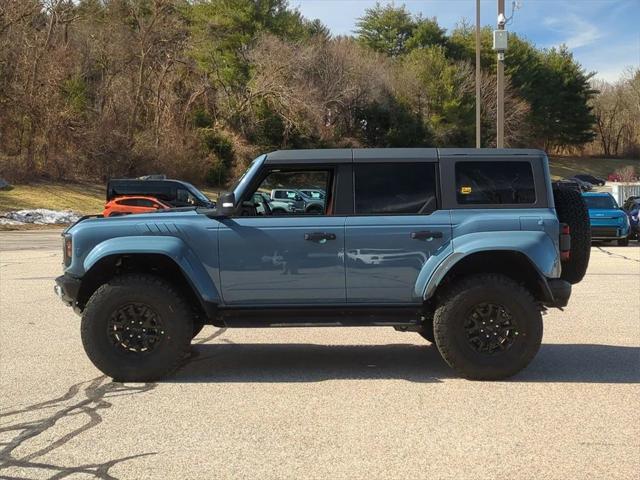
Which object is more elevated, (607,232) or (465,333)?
(465,333)

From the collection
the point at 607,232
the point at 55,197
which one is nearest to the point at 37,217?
the point at 55,197

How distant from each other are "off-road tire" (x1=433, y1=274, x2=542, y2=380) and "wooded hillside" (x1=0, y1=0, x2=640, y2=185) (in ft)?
123

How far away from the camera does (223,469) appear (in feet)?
13.2

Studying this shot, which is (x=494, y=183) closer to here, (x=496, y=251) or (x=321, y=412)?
(x=496, y=251)

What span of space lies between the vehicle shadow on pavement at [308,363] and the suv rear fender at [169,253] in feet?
2.79

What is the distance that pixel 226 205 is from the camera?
588cm

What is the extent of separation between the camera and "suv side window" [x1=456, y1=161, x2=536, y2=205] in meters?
6.02

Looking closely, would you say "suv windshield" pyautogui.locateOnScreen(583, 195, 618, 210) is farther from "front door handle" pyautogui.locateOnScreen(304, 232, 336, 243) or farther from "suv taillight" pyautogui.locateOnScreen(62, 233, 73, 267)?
"suv taillight" pyautogui.locateOnScreen(62, 233, 73, 267)

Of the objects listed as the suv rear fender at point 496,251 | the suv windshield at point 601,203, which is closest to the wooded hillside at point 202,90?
the suv windshield at point 601,203

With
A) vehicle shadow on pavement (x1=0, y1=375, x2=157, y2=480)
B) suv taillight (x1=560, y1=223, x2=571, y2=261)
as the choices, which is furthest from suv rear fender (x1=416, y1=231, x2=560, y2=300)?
vehicle shadow on pavement (x1=0, y1=375, x2=157, y2=480)

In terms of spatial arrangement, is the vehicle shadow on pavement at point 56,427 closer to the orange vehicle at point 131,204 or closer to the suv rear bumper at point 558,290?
the suv rear bumper at point 558,290

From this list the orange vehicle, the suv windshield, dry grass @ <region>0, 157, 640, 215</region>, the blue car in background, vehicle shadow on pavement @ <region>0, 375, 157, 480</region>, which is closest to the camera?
vehicle shadow on pavement @ <region>0, 375, 157, 480</region>

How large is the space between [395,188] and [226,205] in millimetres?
1504

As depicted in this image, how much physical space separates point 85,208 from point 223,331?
95.1 ft
